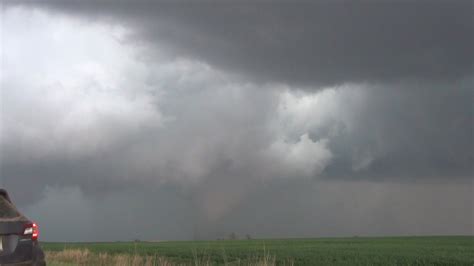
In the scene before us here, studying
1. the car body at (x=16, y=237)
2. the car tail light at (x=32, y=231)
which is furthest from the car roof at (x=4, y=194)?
the car tail light at (x=32, y=231)

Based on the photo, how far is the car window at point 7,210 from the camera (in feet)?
28.5

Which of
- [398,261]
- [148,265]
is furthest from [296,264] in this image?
[148,265]

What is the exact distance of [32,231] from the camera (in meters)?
8.90

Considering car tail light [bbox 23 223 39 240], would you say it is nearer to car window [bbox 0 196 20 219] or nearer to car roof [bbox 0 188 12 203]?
car window [bbox 0 196 20 219]

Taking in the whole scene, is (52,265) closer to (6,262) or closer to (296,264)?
(6,262)

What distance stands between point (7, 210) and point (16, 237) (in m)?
0.45

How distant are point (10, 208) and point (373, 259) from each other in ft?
99.1

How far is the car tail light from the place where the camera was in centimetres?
878

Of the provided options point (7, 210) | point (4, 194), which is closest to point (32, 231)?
point (7, 210)

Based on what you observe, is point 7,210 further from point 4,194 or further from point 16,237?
point 16,237

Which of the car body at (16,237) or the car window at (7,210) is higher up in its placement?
the car window at (7,210)

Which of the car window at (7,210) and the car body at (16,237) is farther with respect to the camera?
the car window at (7,210)

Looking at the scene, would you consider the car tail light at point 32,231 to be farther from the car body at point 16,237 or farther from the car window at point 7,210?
the car window at point 7,210

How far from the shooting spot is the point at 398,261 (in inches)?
1367
